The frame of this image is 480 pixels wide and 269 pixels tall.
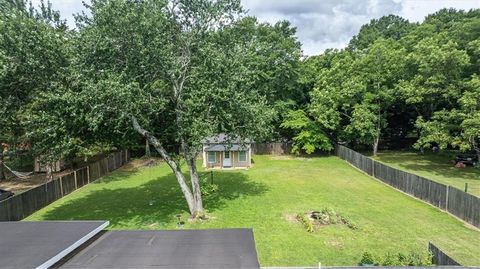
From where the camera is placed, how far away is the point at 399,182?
74.9 ft

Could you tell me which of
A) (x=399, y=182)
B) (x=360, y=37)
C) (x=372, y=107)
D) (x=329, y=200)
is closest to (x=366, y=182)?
(x=399, y=182)

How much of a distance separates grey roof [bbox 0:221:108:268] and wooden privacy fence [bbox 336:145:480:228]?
15428 mm

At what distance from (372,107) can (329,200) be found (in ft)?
61.4

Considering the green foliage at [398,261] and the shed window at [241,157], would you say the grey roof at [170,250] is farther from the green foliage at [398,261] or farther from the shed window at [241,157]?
the shed window at [241,157]

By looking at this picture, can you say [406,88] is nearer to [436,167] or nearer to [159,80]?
[436,167]

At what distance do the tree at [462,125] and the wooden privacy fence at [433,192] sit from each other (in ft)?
17.7

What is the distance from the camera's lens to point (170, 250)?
8.91 m

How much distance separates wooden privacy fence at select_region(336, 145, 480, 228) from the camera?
15969 millimetres

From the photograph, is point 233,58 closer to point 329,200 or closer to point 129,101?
point 129,101

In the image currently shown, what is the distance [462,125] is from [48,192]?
1099 inches

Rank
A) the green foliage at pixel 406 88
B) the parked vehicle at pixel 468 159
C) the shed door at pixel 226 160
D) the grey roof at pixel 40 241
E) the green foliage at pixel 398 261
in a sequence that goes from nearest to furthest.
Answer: the grey roof at pixel 40 241
the green foliage at pixel 398 261
the green foliage at pixel 406 88
the parked vehicle at pixel 468 159
the shed door at pixel 226 160

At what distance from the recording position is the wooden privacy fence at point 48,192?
17062 millimetres

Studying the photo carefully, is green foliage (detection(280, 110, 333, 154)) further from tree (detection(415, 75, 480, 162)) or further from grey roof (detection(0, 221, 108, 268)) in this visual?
grey roof (detection(0, 221, 108, 268))

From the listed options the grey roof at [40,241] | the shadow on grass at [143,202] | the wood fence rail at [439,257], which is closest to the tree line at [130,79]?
the shadow on grass at [143,202]
